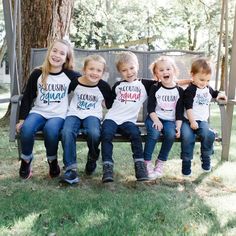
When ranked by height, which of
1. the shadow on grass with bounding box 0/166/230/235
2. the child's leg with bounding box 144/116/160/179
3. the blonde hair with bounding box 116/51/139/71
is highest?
the blonde hair with bounding box 116/51/139/71

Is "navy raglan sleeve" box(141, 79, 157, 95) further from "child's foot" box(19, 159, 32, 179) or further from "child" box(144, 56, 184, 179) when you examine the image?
Answer: "child's foot" box(19, 159, 32, 179)

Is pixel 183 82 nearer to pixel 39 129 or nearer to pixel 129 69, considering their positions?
pixel 129 69

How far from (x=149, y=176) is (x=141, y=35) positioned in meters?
24.9

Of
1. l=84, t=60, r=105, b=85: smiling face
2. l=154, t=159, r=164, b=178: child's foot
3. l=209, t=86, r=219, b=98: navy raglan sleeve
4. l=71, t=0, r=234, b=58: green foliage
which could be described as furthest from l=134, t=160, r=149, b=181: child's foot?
l=71, t=0, r=234, b=58: green foliage

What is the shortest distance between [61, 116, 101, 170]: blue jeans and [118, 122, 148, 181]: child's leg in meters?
0.24

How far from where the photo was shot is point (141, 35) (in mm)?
28391

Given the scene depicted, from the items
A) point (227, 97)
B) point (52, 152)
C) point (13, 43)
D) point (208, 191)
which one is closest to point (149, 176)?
point (208, 191)

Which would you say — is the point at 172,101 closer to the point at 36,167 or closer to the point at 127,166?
the point at 127,166

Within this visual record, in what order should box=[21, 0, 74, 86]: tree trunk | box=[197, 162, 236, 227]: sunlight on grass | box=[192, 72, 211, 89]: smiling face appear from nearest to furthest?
1. box=[197, 162, 236, 227]: sunlight on grass
2. box=[192, 72, 211, 89]: smiling face
3. box=[21, 0, 74, 86]: tree trunk

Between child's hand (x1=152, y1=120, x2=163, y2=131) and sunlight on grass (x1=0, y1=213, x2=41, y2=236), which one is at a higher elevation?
child's hand (x1=152, y1=120, x2=163, y2=131)

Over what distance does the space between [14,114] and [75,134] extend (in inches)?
22.6

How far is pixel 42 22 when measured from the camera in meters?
6.95

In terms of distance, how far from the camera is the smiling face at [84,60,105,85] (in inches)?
167

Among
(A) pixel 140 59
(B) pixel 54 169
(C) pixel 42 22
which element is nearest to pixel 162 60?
(A) pixel 140 59
